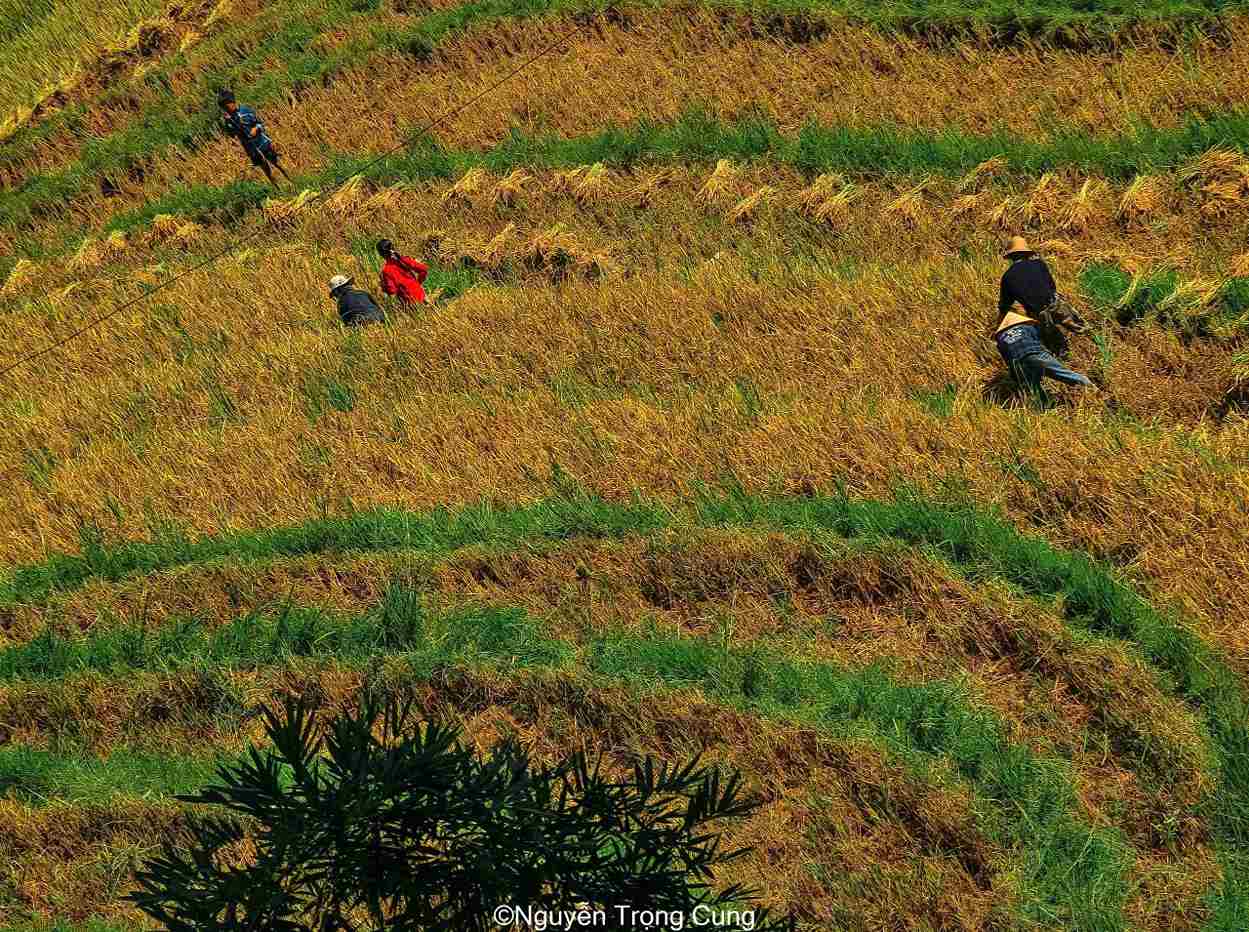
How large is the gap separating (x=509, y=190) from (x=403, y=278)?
6.61ft

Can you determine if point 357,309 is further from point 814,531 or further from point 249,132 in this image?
point 814,531

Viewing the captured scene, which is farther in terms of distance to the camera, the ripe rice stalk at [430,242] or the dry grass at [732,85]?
the ripe rice stalk at [430,242]

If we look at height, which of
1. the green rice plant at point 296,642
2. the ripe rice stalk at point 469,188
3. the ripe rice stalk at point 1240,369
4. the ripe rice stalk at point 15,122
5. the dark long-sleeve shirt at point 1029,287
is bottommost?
the green rice plant at point 296,642

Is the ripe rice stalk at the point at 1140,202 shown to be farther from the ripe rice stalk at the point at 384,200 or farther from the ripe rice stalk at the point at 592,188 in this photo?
the ripe rice stalk at the point at 384,200

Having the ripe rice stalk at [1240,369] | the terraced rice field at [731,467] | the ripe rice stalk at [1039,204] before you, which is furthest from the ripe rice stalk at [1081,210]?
the ripe rice stalk at [1240,369]

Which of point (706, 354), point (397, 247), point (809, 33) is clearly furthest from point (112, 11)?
point (706, 354)

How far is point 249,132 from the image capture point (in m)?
14.3

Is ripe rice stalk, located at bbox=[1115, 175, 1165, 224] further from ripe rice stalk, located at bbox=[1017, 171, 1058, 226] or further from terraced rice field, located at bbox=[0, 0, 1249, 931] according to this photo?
ripe rice stalk, located at bbox=[1017, 171, 1058, 226]

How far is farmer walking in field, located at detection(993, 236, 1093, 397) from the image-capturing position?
7.99 metres

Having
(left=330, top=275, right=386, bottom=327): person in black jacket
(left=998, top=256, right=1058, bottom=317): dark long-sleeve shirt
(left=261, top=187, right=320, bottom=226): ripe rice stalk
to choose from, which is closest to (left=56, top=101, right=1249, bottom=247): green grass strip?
(left=261, top=187, right=320, bottom=226): ripe rice stalk

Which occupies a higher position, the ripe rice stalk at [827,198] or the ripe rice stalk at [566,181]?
Result: the ripe rice stalk at [566,181]

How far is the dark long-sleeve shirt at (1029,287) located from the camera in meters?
8.26

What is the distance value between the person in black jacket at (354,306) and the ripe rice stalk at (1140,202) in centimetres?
661

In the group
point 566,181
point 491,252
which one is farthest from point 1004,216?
point 491,252
